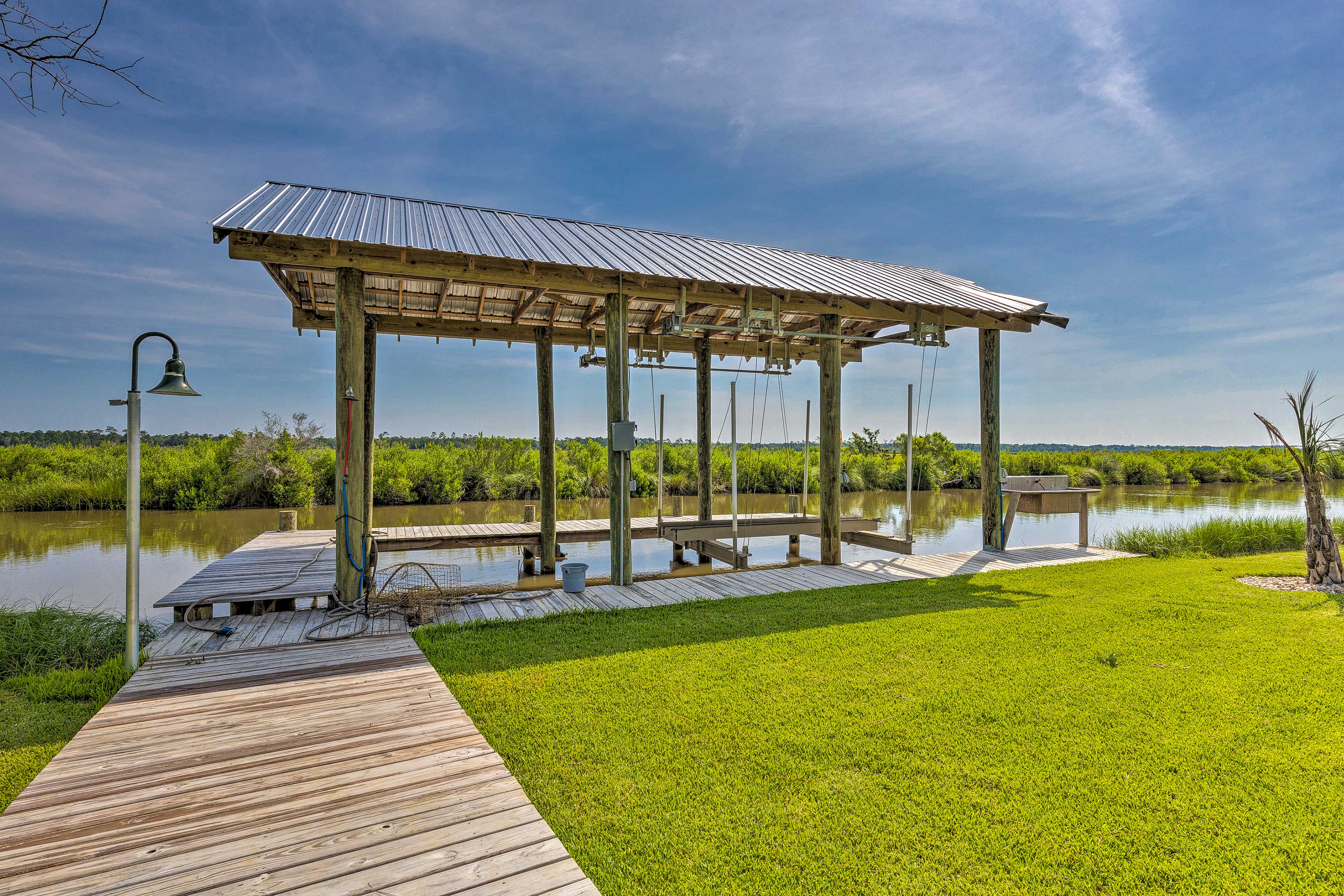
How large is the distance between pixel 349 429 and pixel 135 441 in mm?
1549

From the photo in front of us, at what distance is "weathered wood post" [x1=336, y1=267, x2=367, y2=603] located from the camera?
18.3 ft

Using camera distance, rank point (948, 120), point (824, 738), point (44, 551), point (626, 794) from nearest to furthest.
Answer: point (626, 794) < point (824, 738) < point (948, 120) < point (44, 551)

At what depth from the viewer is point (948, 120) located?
10148 millimetres

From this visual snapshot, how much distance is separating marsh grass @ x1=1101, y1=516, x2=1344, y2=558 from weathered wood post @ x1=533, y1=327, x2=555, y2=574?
8.68 metres

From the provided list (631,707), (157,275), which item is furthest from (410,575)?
(157,275)

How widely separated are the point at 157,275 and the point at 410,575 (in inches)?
506

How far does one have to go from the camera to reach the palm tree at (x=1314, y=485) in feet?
22.3

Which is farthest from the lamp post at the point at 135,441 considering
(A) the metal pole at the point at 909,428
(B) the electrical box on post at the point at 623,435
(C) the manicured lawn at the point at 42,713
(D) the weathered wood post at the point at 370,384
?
(A) the metal pole at the point at 909,428

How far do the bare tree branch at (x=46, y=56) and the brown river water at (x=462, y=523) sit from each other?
642 centimetres

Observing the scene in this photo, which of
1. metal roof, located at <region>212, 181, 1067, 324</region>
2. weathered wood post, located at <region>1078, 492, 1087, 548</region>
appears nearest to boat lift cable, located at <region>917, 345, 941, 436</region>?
metal roof, located at <region>212, 181, 1067, 324</region>

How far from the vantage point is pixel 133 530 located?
4141 mm

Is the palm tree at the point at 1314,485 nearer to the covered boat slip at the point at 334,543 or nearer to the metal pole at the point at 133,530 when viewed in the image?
the covered boat slip at the point at 334,543

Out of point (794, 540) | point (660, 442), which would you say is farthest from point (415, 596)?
point (794, 540)

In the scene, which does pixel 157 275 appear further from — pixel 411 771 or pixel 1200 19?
pixel 1200 19
